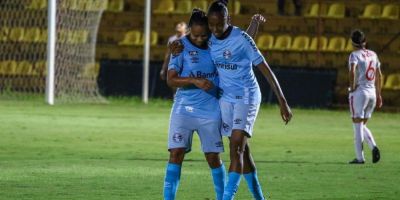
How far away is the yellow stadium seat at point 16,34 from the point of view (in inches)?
1331

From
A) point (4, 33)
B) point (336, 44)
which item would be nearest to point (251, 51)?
point (336, 44)

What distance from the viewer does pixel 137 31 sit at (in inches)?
1432

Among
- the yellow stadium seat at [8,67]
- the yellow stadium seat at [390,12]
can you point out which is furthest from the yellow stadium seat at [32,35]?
the yellow stadium seat at [390,12]

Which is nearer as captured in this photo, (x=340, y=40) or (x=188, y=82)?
(x=188, y=82)

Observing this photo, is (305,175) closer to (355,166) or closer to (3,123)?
(355,166)

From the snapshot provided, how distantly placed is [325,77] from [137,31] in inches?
296

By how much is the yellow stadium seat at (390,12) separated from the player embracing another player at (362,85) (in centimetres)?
1564

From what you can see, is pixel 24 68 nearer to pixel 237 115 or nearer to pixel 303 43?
pixel 303 43

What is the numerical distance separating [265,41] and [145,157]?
17530mm

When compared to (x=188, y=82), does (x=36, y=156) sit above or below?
below

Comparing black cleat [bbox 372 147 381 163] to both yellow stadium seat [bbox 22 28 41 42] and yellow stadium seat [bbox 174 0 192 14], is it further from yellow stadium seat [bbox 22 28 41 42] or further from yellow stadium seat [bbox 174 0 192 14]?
Result: yellow stadium seat [bbox 174 0 192 14]

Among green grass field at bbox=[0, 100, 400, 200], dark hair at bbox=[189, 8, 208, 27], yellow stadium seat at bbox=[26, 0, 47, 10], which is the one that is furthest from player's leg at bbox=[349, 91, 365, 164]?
yellow stadium seat at bbox=[26, 0, 47, 10]

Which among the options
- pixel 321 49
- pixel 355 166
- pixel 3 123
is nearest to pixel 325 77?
pixel 321 49

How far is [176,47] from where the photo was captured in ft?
35.0
